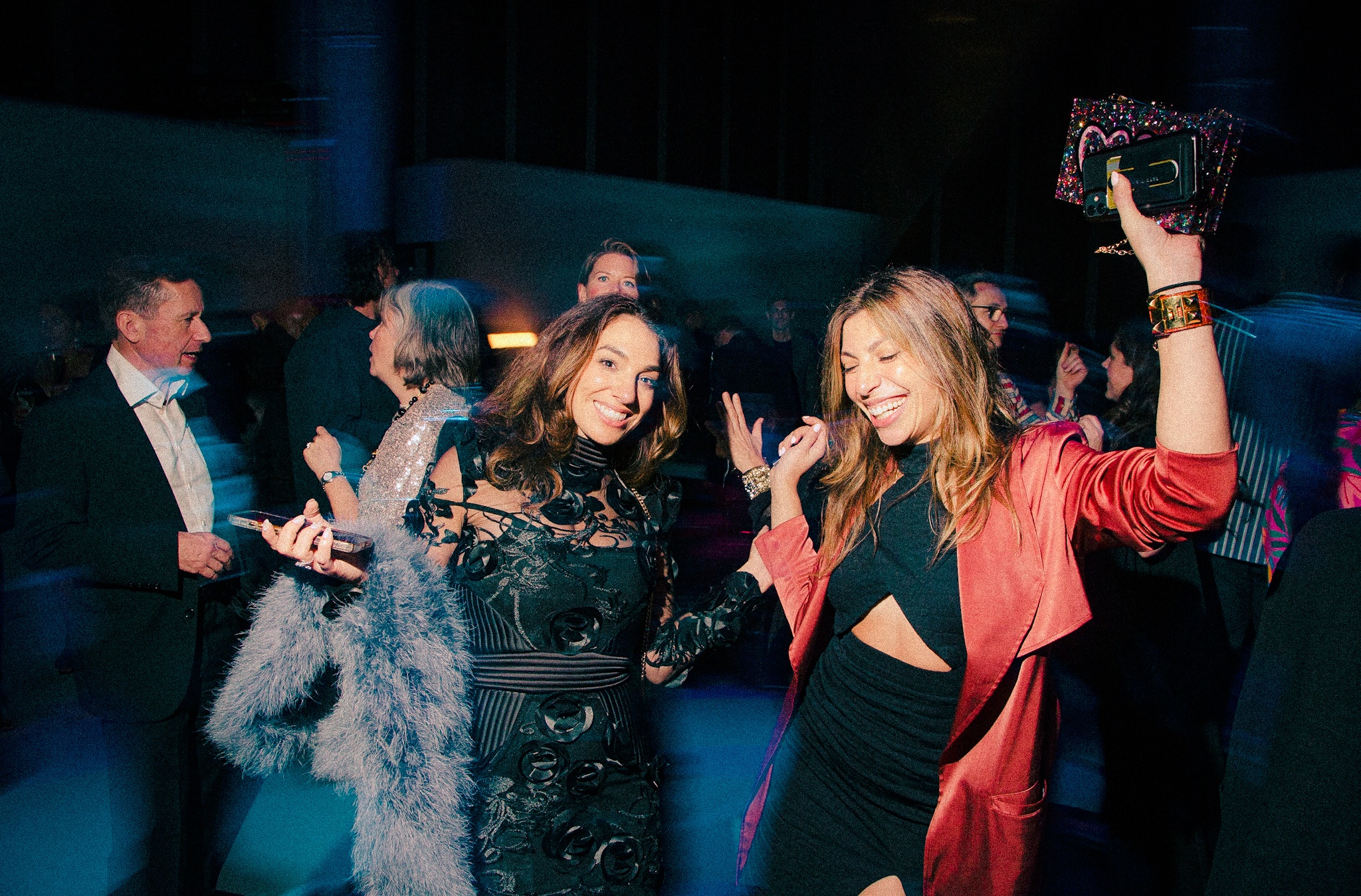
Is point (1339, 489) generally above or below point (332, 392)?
below

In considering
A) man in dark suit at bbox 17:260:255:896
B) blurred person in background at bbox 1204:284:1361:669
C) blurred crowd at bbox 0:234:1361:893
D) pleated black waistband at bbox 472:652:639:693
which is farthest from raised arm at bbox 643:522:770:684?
blurred person in background at bbox 1204:284:1361:669

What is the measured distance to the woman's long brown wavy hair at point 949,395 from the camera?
1.61m

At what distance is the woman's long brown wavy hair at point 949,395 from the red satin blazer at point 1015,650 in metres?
0.04

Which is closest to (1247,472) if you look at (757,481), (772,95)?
(757,481)

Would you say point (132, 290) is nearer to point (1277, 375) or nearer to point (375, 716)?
point (375, 716)

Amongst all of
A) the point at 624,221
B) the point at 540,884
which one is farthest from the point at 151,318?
the point at 624,221

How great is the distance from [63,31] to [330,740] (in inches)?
271

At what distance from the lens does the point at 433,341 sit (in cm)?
299

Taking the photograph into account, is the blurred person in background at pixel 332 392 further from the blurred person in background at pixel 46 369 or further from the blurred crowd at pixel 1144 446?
the blurred person in background at pixel 46 369

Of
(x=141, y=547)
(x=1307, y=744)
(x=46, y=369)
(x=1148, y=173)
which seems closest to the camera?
(x=1307, y=744)

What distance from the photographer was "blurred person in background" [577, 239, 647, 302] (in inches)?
131

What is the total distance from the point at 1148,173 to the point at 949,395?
518mm

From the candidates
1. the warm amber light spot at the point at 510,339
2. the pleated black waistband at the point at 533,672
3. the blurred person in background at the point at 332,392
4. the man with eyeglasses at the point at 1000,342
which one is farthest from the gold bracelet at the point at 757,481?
the warm amber light spot at the point at 510,339

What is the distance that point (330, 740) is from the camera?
1.75 meters
